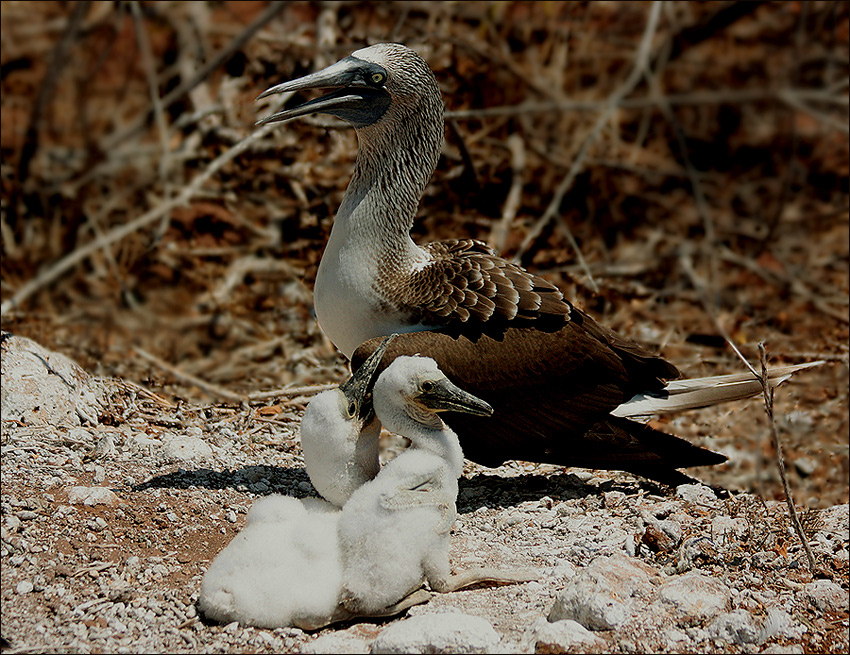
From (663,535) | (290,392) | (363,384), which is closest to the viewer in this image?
(363,384)

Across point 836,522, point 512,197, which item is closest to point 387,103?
point 836,522

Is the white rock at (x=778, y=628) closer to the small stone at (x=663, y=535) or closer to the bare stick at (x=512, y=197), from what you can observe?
the small stone at (x=663, y=535)

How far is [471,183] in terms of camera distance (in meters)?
8.94

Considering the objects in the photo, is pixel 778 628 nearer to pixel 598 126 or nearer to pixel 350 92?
pixel 350 92

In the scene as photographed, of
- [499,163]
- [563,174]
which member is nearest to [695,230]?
[563,174]

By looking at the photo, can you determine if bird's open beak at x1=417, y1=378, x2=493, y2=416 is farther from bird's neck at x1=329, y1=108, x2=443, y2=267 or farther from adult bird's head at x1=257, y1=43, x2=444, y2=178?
adult bird's head at x1=257, y1=43, x2=444, y2=178

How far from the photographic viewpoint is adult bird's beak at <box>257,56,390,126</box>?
464 cm

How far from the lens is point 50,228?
8.66 m

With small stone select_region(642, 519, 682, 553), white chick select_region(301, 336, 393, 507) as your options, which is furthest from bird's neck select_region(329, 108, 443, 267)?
small stone select_region(642, 519, 682, 553)

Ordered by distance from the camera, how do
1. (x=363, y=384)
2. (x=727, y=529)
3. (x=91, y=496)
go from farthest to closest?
(x=727, y=529) < (x=91, y=496) < (x=363, y=384)

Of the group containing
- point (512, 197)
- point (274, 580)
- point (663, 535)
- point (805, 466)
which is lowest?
point (805, 466)

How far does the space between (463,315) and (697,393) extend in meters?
1.34

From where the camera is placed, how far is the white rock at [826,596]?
3736 millimetres

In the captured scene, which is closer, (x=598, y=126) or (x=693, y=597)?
(x=693, y=597)
